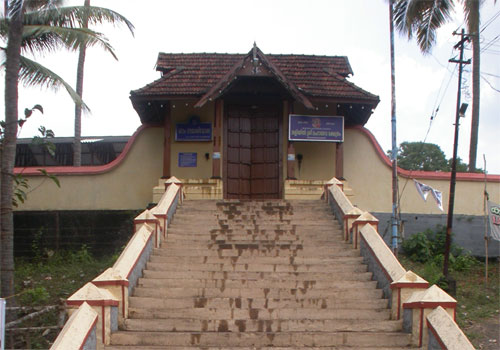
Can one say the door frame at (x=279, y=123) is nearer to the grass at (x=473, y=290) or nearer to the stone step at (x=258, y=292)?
the grass at (x=473, y=290)

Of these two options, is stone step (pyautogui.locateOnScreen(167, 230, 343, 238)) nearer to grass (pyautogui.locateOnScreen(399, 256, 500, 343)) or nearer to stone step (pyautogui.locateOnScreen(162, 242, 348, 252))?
stone step (pyautogui.locateOnScreen(162, 242, 348, 252))

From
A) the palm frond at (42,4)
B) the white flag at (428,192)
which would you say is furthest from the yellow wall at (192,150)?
the white flag at (428,192)

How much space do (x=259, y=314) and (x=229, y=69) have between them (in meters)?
9.77

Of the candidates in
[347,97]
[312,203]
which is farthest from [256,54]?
[312,203]

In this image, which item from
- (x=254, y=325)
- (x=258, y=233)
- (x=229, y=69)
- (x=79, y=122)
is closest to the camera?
(x=254, y=325)

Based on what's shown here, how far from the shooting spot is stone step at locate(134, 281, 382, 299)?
8.98m

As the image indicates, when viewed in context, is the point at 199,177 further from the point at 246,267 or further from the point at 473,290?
the point at 473,290

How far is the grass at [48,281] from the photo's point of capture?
10055 mm

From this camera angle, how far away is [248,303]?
8680mm

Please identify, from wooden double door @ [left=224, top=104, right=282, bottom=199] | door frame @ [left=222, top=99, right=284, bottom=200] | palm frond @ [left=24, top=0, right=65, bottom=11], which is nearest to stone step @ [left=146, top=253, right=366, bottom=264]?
palm frond @ [left=24, top=0, right=65, bottom=11]

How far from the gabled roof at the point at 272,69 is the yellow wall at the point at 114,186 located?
59.3 inches

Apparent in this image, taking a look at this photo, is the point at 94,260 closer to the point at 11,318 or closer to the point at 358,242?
the point at 11,318

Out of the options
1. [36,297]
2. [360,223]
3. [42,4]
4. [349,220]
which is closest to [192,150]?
[42,4]

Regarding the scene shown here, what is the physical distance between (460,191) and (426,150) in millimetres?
23904
